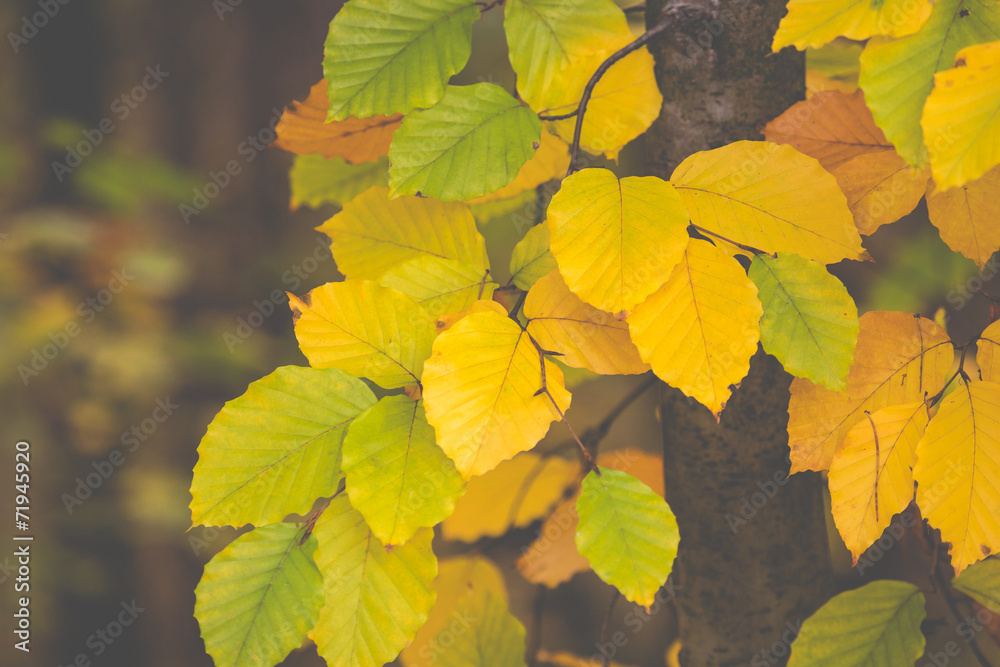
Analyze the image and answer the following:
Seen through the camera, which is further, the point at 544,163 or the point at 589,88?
the point at 544,163

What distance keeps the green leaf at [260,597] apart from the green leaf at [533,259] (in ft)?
0.71

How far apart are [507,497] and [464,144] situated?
0.47m

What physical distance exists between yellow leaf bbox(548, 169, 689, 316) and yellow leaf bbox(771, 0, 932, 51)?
100 mm

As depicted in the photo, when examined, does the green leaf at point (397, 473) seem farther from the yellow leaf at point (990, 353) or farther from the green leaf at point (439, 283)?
the yellow leaf at point (990, 353)

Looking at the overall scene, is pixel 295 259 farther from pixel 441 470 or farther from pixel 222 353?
pixel 441 470

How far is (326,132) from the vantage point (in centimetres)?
48

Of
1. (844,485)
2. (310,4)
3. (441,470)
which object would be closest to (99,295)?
(310,4)

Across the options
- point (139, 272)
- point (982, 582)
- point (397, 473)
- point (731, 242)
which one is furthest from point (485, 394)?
point (139, 272)

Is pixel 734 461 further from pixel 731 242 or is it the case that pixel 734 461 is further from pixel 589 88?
pixel 589 88

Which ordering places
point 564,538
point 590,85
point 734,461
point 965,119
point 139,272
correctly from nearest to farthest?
point 965,119
point 590,85
point 734,461
point 564,538
point 139,272

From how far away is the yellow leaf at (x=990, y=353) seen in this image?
361 millimetres

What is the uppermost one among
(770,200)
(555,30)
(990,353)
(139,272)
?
(555,30)

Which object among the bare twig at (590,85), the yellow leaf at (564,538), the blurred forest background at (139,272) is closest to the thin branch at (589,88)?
the bare twig at (590,85)

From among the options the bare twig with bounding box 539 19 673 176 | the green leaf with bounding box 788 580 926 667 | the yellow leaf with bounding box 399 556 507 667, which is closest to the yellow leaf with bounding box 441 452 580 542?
the yellow leaf with bounding box 399 556 507 667
